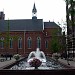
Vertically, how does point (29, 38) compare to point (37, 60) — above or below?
above

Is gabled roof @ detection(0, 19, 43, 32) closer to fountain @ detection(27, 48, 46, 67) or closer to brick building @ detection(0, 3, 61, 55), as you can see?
brick building @ detection(0, 3, 61, 55)

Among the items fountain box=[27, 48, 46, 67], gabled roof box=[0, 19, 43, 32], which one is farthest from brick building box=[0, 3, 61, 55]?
fountain box=[27, 48, 46, 67]

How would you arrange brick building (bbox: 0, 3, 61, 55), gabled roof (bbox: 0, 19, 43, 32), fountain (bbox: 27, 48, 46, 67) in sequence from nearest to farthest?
fountain (bbox: 27, 48, 46, 67), brick building (bbox: 0, 3, 61, 55), gabled roof (bbox: 0, 19, 43, 32)

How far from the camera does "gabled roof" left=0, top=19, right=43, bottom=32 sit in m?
87.2

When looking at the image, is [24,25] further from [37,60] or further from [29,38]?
[37,60]

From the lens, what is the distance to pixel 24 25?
88.9 metres

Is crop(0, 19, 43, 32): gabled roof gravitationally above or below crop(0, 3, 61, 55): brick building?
above

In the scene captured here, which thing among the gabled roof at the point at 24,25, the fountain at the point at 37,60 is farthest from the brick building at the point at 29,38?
the fountain at the point at 37,60

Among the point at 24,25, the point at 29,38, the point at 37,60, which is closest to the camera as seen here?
the point at 37,60

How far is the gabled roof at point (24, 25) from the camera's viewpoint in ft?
286

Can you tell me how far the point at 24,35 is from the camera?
86.3 meters

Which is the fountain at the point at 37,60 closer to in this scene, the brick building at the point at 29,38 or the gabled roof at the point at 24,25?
the brick building at the point at 29,38

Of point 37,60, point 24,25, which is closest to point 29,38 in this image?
point 24,25
